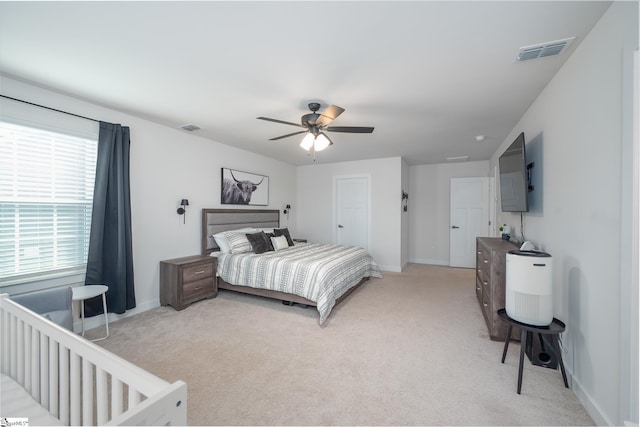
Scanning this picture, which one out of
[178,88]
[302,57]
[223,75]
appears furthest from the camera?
[178,88]

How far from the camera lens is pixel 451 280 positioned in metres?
4.88

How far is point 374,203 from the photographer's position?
577cm

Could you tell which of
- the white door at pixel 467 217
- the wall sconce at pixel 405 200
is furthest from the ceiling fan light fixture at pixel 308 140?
the white door at pixel 467 217

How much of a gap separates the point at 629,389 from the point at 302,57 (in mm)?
2765

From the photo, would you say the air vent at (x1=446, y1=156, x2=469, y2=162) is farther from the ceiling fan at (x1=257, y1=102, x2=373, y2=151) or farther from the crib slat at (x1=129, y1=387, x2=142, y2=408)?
the crib slat at (x1=129, y1=387, x2=142, y2=408)

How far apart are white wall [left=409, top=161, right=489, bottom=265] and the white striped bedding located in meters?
2.76

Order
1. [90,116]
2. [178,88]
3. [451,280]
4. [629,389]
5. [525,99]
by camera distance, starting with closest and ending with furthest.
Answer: [629,389] → [178,88] → [525,99] → [90,116] → [451,280]

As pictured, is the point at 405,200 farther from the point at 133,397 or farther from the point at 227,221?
the point at 133,397

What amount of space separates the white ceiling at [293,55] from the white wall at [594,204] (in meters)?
0.22

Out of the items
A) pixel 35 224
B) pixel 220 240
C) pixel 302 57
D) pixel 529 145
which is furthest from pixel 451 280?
pixel 35 224

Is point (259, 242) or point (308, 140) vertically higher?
point (308, 140)

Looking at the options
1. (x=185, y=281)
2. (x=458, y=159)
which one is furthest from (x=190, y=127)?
(x=458, y=159)

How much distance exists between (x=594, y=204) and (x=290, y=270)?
9.54ft

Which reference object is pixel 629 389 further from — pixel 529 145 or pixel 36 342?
pixel 36 342
